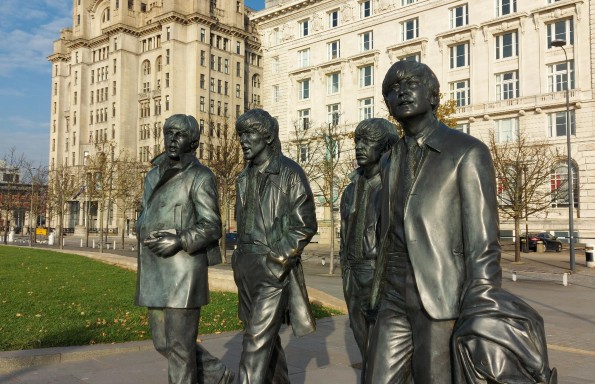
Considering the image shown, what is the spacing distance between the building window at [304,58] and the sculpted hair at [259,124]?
53971mm

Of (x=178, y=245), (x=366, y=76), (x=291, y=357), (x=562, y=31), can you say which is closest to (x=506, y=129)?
(x=562, y=31)

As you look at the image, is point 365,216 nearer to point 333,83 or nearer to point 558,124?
point 558,124

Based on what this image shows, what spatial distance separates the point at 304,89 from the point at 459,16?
56.8ft

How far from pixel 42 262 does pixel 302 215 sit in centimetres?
2100

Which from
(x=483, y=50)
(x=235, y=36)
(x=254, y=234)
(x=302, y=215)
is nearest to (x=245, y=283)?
(x=254, y=234)

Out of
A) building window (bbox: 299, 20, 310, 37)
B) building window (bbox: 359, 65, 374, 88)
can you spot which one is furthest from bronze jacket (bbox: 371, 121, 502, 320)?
building window (bbox: 299, 20, 310, 37)

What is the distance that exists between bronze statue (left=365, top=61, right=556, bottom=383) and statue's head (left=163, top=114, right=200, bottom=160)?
2.33 meters

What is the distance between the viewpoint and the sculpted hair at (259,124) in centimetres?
529

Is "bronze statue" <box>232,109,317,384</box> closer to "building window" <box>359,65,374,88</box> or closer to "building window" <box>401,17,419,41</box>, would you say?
"building window" <box>401,17,419,41</box>

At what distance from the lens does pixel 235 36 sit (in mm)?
84500

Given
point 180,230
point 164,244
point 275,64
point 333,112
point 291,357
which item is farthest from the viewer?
point 275,64

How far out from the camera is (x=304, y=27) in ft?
192

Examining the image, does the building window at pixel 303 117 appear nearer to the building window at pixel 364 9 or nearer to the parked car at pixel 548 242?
the building window at pixel 364 9

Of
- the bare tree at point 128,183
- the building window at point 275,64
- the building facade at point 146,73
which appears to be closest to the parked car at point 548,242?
the bare tree at point 128,183
